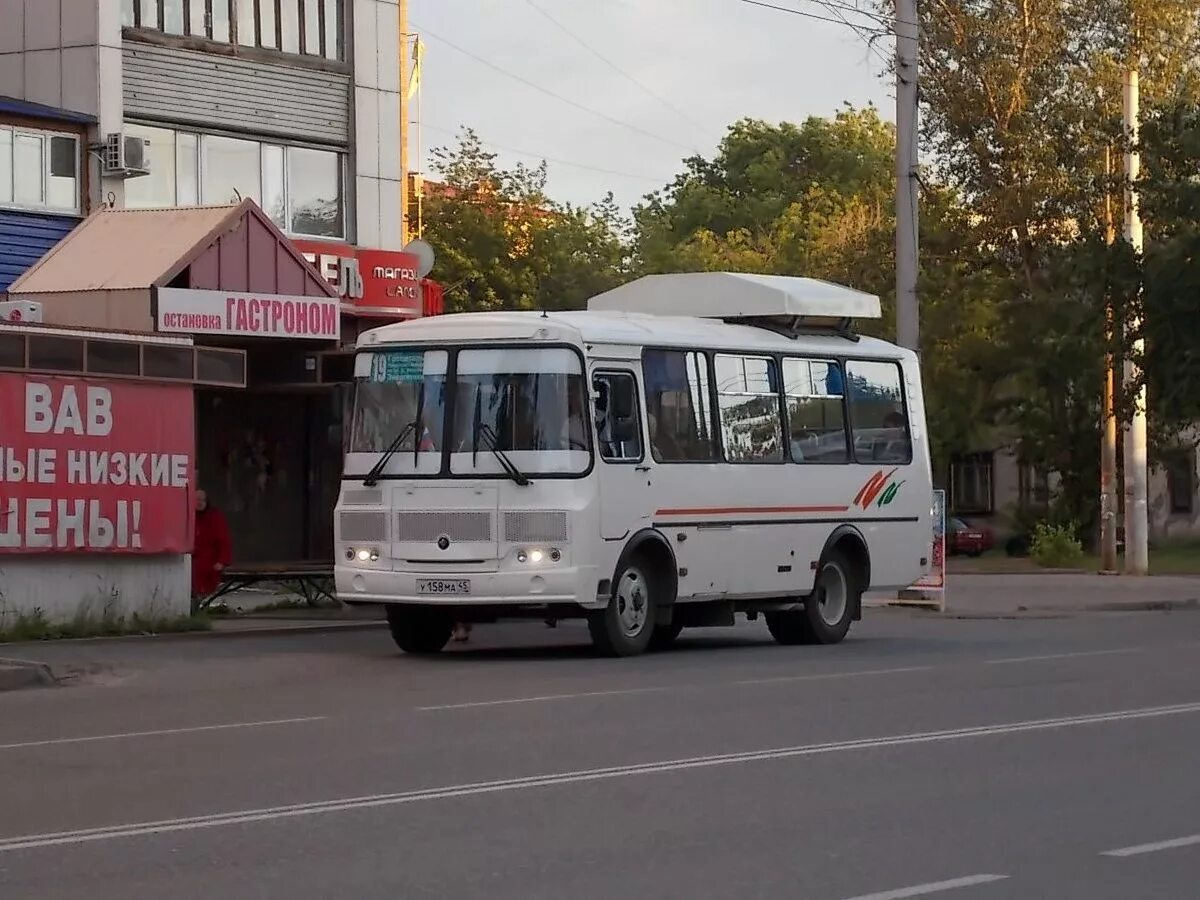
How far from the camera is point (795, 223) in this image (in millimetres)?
81312

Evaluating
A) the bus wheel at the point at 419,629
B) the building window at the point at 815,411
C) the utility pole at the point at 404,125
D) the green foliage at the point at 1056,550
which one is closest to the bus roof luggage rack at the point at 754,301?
the building window at the point at 815,411

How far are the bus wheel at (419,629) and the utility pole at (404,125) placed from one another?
15.2 meters

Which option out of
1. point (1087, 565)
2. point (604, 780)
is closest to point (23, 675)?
point (604, 780)

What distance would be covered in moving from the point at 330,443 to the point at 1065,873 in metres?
21.5

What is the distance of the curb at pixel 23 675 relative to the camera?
56.1ft

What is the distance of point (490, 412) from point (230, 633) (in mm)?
4742

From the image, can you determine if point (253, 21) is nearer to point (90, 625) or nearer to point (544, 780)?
point (90, 625)

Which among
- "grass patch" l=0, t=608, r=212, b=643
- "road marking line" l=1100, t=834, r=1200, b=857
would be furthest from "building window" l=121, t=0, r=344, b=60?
"road marking line" l=1100, t=834, r=1200, b=857

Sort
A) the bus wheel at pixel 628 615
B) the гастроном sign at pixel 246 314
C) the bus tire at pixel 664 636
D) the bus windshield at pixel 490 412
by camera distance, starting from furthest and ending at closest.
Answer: the гастроном sign at pixel 246 314, the bus tire at pixel 664 636, the bus wheel at pixel 628 615, the bus windshield at pixel 490 412

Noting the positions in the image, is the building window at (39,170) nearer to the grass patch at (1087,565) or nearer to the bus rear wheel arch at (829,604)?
the bus rear wheel arch at (829,604)

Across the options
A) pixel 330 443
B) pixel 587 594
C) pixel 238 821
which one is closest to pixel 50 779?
pixel 238 821

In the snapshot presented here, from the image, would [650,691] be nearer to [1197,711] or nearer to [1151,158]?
[1197,711]

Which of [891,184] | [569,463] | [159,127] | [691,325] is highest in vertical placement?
[891,184]

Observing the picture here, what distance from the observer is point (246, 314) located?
24.9 metres
